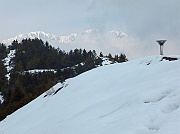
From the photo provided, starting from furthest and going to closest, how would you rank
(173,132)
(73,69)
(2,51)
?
Answer: (2,51) < (73,69) < (173,132)

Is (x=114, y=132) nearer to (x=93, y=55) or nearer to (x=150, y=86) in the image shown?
(x=150, y=86)

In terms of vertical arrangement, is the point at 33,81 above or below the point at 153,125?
below

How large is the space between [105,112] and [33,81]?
206 feet

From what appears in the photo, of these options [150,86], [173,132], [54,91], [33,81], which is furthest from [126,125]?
[33,81]

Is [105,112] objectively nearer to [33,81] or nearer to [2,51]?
[33,81]

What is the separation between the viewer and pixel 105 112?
7.82 m

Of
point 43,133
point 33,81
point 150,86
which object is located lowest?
point 33,81

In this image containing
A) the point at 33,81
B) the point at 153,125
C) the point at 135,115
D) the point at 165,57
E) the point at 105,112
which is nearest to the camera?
the point at 153,125

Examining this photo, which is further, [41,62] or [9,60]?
[9,60]

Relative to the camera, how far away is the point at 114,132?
5.88 meters

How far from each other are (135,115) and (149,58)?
1038cm

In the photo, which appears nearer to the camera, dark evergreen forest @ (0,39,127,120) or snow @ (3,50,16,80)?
dark evergreen forest @ (0,39,127,120)

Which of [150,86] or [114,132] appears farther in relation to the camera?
[150,86]

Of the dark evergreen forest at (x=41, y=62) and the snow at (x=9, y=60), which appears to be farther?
the snow at (x=9, y=60)
